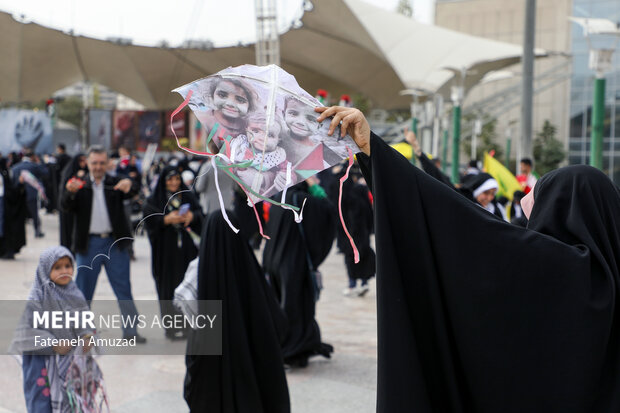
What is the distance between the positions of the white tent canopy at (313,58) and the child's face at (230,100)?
96.0 feet

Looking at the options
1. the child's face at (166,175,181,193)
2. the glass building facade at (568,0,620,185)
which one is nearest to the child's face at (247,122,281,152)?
the child's face at (166,175,181,193)

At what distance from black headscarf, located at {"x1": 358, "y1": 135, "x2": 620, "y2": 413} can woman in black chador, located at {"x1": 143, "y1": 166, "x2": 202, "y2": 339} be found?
4.35 meters

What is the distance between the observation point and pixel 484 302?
199 cm

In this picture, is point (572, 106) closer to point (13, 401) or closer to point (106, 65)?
point (106, 65)

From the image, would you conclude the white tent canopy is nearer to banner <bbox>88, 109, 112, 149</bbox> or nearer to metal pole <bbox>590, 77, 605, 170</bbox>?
banner <bbox>88, 109, 112, 149</bbox>

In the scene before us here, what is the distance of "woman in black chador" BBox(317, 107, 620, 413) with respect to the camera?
197 cm

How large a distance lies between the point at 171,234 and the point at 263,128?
447 cm

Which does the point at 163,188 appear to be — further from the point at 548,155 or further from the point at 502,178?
the point at 548,155

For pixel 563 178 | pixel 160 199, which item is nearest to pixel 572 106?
pixel 160 199

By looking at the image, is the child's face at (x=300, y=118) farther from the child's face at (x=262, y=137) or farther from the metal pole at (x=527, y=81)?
the metal pole at (x=527, y=81)

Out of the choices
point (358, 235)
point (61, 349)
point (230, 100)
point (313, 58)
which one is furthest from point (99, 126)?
point (230, 100)

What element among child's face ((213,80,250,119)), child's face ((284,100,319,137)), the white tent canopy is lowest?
child's face ((284,100,319,137))

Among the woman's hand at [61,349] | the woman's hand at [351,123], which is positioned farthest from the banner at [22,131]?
the woman's hand at [351,123]

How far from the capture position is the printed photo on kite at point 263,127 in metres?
2.07
